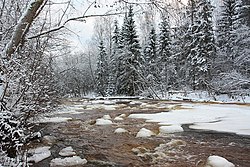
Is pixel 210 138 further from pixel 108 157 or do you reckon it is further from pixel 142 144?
pixel 108 157

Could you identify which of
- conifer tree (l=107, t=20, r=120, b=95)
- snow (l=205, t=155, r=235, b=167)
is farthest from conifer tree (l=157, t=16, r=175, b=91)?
snow (l=205, t=155, r=235, b=167)

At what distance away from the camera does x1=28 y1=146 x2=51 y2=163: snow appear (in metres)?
5.35

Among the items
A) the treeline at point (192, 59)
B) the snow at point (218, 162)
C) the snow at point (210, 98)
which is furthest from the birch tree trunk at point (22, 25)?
the snow at point (210, 98)

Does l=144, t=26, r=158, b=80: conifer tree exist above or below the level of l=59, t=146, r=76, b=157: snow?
above

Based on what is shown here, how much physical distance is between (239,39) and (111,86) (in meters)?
18.2

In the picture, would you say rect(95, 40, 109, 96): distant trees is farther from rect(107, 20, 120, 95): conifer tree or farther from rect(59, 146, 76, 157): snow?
rect(59, 146, 76, 157): snow

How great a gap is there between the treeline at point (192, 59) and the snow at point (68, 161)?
33.9 feet

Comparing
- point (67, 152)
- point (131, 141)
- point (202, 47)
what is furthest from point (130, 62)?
point (67, 152)

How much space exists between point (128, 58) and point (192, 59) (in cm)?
584

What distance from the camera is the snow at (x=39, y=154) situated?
535 cm

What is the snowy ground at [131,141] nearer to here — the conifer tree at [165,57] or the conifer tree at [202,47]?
the conifer tree at [202,47]

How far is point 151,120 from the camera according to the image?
9727mm

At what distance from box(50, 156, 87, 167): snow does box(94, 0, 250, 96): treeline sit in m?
A: 10.3

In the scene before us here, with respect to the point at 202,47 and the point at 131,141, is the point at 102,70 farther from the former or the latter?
the point at 131,141
